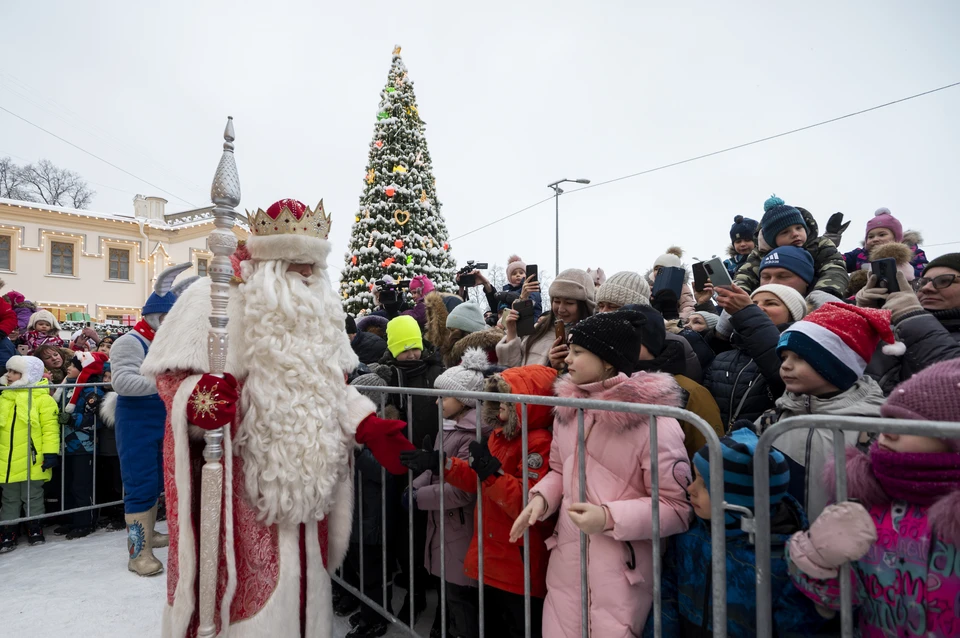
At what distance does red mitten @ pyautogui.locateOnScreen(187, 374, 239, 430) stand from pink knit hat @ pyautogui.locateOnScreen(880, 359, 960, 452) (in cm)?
236

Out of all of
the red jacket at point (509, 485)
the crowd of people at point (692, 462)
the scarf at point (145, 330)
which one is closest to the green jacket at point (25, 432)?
the scarf at point (145, 330)

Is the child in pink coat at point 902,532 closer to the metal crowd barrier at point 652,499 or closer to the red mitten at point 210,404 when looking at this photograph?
the metal crowd barrier at point 652,499

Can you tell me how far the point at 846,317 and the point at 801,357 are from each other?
0.88 ft

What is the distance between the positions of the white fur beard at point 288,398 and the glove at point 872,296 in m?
2.80

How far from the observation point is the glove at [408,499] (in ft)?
8.73

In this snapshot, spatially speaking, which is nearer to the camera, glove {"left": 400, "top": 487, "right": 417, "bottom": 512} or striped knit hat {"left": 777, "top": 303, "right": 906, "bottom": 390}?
striped knit hat {"left": 777, "top": 303, "right": 906, "bottom": 390}

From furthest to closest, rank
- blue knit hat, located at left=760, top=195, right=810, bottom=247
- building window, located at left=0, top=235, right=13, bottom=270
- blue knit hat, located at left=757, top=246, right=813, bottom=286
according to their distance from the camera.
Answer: building window, located at left=0, top=235, right=13, bottom=270
blue knit hat, located at left=760, top=195, right=810, bottom=247
blue knit hat, located at left=757, top=246, right=813, bottom=286

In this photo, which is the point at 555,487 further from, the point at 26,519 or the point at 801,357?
the point at 26,519

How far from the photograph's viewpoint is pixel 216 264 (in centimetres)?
223

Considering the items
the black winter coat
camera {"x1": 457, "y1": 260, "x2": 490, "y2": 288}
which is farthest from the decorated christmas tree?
the black winter coat

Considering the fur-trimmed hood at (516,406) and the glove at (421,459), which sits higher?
the fur-trimmed hood at (516,406)

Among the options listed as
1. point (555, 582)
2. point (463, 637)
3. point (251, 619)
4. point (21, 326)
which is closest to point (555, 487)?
point (555, 582)

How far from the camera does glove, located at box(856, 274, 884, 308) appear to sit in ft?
8.57

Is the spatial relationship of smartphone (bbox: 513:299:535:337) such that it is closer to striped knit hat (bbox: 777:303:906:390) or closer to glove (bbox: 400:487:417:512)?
glove (bbox: 400:487:417:512)
